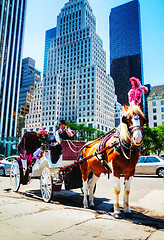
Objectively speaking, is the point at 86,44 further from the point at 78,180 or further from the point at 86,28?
the point at 78,180

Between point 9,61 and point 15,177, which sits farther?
point 9,61

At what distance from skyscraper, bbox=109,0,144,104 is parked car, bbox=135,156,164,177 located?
15089 cm

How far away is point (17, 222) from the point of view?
4.29m

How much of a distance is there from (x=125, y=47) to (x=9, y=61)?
373ft

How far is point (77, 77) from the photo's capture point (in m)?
107

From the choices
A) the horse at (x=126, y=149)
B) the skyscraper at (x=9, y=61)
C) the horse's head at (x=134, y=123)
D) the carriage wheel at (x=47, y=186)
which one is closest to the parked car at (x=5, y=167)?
the carriage wheel at (x=47, y=186)

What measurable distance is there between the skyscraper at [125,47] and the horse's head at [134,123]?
162308mm

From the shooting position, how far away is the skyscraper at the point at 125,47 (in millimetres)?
165250

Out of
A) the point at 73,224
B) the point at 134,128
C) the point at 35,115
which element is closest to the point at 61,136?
the point at 134,128

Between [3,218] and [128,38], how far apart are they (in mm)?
189420

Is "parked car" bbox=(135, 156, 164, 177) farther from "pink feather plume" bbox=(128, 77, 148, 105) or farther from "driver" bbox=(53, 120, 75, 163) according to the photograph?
"pink feather plume" bbox=(128, 77, 148, 105)

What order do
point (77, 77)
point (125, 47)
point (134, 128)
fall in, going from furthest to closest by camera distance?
point (125, 47) < point (77, 77) < point (134, 128)

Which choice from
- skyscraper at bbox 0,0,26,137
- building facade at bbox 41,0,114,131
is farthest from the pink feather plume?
skyscraper at bbox 0,0,26,137

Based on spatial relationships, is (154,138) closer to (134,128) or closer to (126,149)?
(126,149)
